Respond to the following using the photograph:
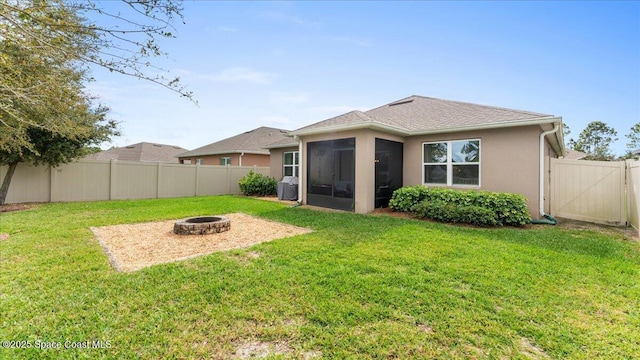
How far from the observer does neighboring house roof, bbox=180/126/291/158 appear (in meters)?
19.6

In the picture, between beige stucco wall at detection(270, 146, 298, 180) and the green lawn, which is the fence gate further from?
beige stucco wall at detection(270, 146, 298, 180)

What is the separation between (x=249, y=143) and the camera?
2055 cm

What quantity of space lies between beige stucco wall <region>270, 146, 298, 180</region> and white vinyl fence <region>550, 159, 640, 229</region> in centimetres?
1174

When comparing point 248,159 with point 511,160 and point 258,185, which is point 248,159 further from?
point 511,160

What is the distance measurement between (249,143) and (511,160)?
17069 millimetres

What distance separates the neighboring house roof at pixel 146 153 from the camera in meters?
26.6

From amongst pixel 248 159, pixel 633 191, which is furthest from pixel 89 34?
pixel 248 159

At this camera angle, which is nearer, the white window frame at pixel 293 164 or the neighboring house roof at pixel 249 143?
the white window frame at pixel 293 164

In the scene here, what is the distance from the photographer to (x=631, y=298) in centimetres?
320

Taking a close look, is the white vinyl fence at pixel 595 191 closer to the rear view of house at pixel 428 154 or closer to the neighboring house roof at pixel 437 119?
the rear view of house at pixel 428 154

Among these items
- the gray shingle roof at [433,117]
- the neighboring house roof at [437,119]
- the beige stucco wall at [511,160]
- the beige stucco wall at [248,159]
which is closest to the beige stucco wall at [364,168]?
the neighboring house roof at [437,119]

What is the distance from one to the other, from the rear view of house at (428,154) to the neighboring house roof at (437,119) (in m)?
0.03

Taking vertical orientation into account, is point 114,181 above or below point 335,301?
above

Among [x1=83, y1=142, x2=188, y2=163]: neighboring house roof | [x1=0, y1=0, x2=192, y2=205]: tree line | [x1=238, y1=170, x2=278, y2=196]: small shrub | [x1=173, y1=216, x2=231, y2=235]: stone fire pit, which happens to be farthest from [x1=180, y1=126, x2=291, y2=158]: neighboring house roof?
[x1=0, y1=0, x2=192, y2=205]: tree line
